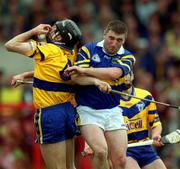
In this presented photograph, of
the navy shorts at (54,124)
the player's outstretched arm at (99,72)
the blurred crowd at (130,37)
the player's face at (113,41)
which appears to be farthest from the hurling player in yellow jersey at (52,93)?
the blurred crowd at (130,37)

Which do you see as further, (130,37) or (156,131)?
(130,37)

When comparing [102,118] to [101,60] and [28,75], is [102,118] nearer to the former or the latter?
[101,60]

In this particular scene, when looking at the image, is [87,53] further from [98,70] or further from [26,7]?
[26,7]

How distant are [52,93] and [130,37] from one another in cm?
661

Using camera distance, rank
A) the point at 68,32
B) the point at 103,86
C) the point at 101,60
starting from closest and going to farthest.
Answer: the point at 103,86 < the point at 68,32 < the point at 101,60

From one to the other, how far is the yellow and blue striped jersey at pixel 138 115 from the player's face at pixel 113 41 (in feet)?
3.06

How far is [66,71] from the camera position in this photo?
10.7 meters

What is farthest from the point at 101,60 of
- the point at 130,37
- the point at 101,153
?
the point at 130,37

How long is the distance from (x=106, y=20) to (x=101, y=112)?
695 centimetres

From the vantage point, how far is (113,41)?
35.6 feet

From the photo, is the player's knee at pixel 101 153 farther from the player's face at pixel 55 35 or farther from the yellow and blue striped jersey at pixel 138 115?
the player's face at pixel 55 35

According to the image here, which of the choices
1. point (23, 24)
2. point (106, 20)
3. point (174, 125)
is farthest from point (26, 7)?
point (174, 125)

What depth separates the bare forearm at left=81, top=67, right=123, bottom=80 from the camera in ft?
35.1

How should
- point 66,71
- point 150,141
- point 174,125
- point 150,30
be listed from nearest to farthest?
point 66,71 → point 150,141 → point 174,125 → point 150,30
